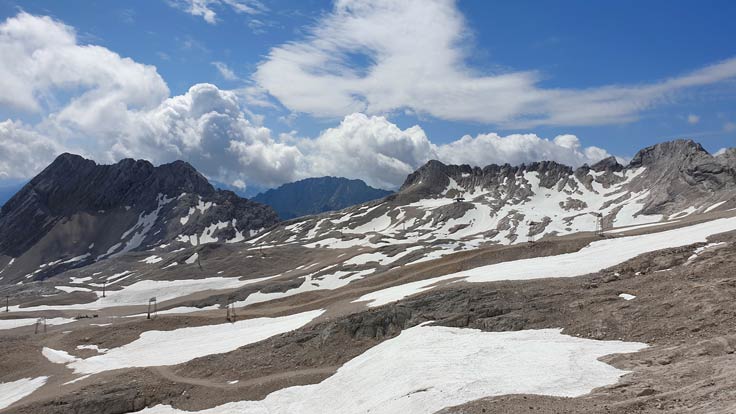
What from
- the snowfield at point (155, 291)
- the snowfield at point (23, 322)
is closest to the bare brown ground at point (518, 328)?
the snowfield at point (23, 322)

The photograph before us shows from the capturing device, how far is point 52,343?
58312 mm

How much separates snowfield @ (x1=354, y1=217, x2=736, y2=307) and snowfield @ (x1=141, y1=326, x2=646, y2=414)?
43.3 feet

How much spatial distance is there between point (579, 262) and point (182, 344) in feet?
137

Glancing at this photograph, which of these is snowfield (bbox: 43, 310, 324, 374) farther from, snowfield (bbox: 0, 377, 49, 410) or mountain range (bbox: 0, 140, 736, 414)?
snowfield (bbox: 0, 377, 49, 410)

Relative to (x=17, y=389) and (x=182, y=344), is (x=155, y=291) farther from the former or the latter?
(x=17, y=389)

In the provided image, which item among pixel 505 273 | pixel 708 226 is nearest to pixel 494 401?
pixel 505 273

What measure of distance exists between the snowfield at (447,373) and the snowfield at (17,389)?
14.2 meters

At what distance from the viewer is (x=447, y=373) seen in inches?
1006

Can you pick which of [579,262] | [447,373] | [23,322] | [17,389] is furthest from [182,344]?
[23,322]

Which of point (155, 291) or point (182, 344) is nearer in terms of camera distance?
point (182, 344)

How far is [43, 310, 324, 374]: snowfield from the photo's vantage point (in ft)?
154

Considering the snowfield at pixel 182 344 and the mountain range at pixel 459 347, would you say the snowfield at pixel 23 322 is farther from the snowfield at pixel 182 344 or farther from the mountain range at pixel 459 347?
the snowfield at pixel 182 344

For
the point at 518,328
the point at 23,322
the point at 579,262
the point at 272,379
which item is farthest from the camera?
the point at 23,322

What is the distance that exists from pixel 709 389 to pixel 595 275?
2721 cm
